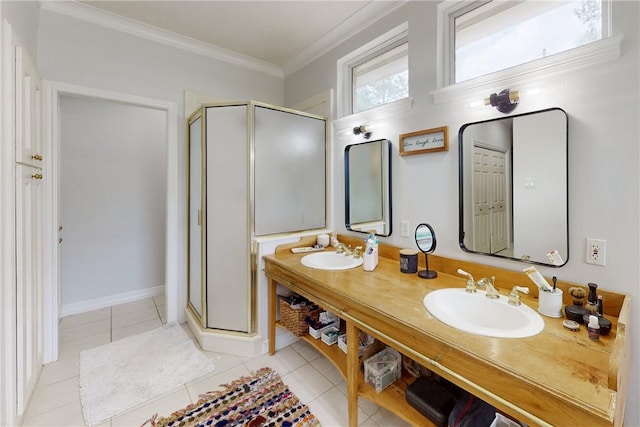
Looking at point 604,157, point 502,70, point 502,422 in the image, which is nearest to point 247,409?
point 502,422

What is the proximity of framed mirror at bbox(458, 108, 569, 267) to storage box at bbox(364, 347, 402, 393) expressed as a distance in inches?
30.4

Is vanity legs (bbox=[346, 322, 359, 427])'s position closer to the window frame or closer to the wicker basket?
the wicker basket

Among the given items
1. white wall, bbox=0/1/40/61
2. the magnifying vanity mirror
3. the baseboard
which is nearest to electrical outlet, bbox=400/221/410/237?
the magnifying vanity mirror

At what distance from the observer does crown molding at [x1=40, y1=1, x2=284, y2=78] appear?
2.07 m

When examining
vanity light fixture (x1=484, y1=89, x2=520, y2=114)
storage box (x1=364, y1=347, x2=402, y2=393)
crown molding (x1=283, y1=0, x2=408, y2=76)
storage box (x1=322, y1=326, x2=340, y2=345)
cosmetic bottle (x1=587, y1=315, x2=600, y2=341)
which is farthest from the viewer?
crown molding (x1=283, y1=0, x2=408, y2=76)

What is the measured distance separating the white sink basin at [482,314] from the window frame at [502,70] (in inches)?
42.8

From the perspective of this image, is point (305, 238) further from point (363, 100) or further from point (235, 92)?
point (235, 92)

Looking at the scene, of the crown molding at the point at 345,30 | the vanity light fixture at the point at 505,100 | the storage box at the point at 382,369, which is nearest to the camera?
the vanity light fixture at the point at 505,100

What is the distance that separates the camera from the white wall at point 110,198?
2.93m

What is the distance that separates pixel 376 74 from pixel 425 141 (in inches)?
33.5

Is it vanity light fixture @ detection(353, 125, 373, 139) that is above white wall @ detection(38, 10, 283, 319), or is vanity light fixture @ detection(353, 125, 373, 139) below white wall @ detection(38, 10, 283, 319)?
below

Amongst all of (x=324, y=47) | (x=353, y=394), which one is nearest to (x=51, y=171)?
(x=324, y=47)

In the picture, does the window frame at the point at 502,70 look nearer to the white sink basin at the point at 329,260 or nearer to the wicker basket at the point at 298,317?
the white sink basin at the point at 329,260

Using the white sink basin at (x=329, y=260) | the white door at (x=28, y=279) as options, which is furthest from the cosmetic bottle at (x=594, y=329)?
the white door at (x=28, y=279)
